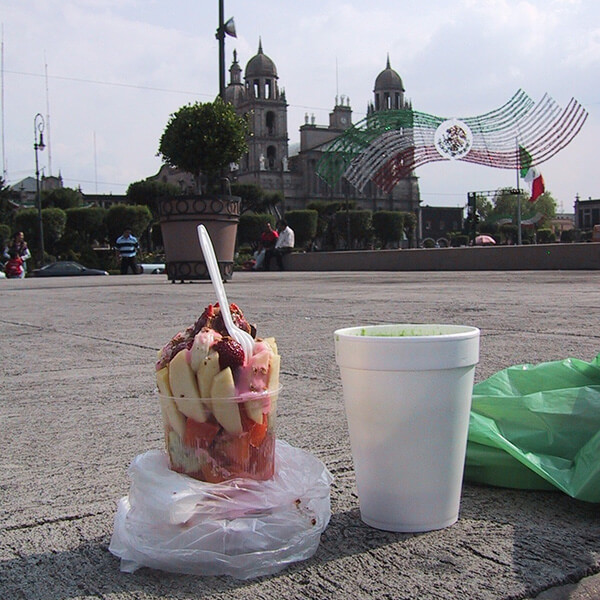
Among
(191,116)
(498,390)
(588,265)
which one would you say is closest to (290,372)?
(498,390)

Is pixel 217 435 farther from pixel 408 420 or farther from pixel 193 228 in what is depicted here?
pixel 193 228

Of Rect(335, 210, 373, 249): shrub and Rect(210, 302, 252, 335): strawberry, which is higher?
Rect(335, 210, 373, 249): shrub

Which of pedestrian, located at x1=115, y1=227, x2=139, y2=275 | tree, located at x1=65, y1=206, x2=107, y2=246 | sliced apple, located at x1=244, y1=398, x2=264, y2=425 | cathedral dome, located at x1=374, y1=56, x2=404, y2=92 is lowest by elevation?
sliced apple, located at x1=244, y1=398, x2=264, y2=425

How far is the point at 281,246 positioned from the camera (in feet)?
65.7

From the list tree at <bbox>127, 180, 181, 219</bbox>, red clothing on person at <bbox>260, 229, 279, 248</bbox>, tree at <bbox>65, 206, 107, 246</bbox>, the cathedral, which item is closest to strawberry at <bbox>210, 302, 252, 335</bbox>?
red clothing on person at <bbox>260, 229, 279, 248</bbox>

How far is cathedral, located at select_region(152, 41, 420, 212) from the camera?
10475cm

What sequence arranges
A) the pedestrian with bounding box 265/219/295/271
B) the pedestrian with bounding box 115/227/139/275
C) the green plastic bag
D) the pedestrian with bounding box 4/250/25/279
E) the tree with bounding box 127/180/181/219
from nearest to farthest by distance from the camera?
the green plastic bag → the pedestrian with bounding box 115/227/139/275 → the pedestrian with bounding box 265/219/295/271 → the pedestrian with bounding box 4/250/25/279 → the tree with bounding box 127/180/181/219

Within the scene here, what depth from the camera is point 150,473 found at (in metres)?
1.48

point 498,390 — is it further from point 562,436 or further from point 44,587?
point 44,587

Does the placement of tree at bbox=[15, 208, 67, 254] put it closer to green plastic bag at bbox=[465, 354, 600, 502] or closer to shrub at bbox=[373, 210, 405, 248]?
shrub at bbox=[373, 210, 405, 248]

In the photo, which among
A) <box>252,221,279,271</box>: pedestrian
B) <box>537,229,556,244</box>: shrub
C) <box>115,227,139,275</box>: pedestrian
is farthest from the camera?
<box>537,229,556,244</box>: shrub

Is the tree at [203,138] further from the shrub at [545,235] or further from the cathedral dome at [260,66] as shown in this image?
the cathedral dome at [260,66]

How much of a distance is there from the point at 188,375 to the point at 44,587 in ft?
1.45

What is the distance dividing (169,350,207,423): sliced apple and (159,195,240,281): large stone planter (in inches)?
345
